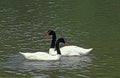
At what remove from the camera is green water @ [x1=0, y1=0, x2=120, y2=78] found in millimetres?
23203

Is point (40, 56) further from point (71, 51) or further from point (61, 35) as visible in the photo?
point (61, 35)

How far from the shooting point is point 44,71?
2316 centimetres

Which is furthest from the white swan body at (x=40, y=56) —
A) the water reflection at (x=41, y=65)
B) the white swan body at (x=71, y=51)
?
the white swan body at (x=71, y=51)

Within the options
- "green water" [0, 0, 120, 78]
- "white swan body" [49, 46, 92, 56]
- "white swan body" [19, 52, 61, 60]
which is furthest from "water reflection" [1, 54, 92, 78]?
"white swan body" [49, 46, 92, 56]

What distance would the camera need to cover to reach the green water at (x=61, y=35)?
23.2 metres

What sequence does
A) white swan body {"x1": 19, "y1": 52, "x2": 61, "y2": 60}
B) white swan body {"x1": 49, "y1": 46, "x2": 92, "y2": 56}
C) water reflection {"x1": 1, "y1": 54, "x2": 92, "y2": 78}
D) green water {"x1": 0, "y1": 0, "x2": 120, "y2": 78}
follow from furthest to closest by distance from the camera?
white swan body {"x1": 49, "y1": 46, "x2": 92, "y2": 56} → white swan body {"x1": 19, "y1": 52, "x2": 61, "y2": 60} → green water {"x1": 0, "y1": 0, "x2": 120, "y2": 78} → water reflection {"x1": 1, "y1": 54, "x2": 92, "y2": 78}

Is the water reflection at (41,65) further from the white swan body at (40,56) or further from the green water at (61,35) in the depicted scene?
the white swan body at (40,56)

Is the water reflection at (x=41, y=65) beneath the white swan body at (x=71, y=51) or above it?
beneath

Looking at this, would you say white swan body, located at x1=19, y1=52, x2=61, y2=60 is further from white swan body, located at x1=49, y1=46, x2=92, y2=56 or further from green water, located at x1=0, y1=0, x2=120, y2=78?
white swan body, located at x1=49, y1=46, x2=92, y2=56

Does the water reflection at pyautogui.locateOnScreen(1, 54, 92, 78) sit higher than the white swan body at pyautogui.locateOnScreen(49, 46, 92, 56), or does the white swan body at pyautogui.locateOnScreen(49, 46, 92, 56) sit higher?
the white swan body at pyautogui.locateOnScreen(49, 46, 92, 56)

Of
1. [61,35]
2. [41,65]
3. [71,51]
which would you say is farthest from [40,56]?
[61,35]

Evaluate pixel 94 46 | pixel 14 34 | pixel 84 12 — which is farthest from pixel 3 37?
pixel 84 12

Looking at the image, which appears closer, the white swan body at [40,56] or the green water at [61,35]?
the green water at [61,35]

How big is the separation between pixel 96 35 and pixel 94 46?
3.68 metres
